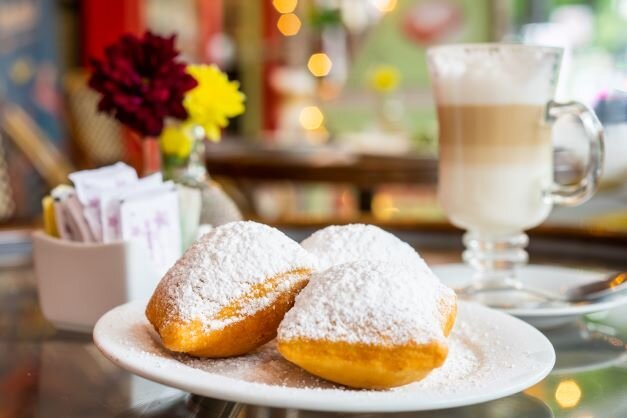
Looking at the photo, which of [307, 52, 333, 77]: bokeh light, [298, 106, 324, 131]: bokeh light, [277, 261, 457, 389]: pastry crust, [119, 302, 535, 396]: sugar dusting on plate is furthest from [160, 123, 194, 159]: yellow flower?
[307, 52, 333, 77]: bokeh light

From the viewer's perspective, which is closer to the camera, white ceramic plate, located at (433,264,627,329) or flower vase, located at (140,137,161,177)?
white ceramic plate, located at (433,264,627,329)

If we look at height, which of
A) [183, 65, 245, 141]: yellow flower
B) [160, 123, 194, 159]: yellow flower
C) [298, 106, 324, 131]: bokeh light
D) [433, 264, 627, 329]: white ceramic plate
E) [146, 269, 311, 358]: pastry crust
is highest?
[183, 65, 245, 141]: yellow flower

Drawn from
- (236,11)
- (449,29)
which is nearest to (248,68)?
(236,11)

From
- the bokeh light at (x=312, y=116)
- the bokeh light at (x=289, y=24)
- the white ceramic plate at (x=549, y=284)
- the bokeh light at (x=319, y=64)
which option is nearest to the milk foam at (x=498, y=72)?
the white ceramic plate at (x=549, y=284)

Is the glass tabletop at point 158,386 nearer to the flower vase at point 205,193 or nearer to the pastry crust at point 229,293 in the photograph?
the pastry crust at point 229,293

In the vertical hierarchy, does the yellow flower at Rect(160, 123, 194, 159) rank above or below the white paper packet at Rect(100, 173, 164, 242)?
above

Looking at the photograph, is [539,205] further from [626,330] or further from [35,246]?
[35,246]

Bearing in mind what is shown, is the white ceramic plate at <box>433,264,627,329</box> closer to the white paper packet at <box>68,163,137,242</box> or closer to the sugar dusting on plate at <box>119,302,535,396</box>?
the sugar dusting on plate at <box>119,302,535,396</box>
